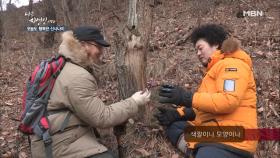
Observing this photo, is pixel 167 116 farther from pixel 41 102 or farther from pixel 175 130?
pixel 41 102

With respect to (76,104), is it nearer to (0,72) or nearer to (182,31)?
(0,72)

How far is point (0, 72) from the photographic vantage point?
9680 millimetres

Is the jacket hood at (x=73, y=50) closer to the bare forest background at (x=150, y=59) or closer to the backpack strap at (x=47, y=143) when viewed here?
the backpack strap at (x=47, y=143)

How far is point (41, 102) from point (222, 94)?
1.55 m

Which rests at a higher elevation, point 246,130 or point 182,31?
point 182,31

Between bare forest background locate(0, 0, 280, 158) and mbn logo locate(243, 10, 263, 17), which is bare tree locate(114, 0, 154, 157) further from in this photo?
mbn logo locate(243, 10, 263, 17)

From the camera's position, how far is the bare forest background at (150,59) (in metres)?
4.77

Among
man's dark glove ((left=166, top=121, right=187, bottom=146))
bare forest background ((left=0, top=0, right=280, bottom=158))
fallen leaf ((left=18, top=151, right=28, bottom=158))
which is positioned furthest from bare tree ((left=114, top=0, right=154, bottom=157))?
fallen leaf ((left=18, top=151, right=28, bottom=158))

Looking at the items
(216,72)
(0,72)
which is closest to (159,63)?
(216,72)

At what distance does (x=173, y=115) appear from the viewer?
462 centimetres

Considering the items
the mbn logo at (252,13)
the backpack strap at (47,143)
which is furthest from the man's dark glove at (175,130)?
the mbn logo at (252,13)

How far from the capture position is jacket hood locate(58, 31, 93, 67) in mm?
3658

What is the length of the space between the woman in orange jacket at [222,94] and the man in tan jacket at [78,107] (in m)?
0.65

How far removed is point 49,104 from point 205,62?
154 centimetres
